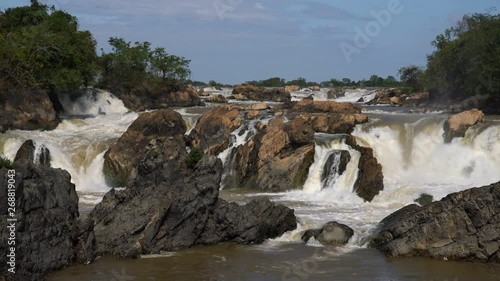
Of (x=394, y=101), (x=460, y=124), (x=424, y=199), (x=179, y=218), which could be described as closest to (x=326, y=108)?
(x=460, y=124)

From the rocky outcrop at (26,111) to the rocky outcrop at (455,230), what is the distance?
23524 mm

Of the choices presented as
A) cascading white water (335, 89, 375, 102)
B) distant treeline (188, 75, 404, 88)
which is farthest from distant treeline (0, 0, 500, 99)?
distant treeline (188, 75, 404, 88)

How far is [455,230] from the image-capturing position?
17.1 meters

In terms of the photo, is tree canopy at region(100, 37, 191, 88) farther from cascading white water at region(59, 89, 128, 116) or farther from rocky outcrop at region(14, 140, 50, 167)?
rocky outcrop at region(14, 140, 50, 167)

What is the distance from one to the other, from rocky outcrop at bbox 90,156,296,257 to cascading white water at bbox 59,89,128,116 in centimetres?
2367

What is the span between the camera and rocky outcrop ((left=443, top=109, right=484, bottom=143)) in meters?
30.6

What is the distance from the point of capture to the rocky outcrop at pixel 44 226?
1409 centimetres

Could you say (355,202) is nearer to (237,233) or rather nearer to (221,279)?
(237,233)

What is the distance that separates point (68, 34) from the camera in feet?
140

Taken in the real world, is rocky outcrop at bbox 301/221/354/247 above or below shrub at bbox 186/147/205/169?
below

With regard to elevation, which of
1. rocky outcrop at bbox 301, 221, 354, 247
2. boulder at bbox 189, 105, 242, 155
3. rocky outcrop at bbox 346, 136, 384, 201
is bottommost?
rocky outcrop at bbox 301, 221, 354, 247

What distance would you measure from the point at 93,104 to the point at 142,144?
13.8 m

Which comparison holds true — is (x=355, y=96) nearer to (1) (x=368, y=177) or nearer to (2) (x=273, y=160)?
(2) (x=273, y=160)

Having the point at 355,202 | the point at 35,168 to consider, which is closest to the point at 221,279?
the point at 35,168
